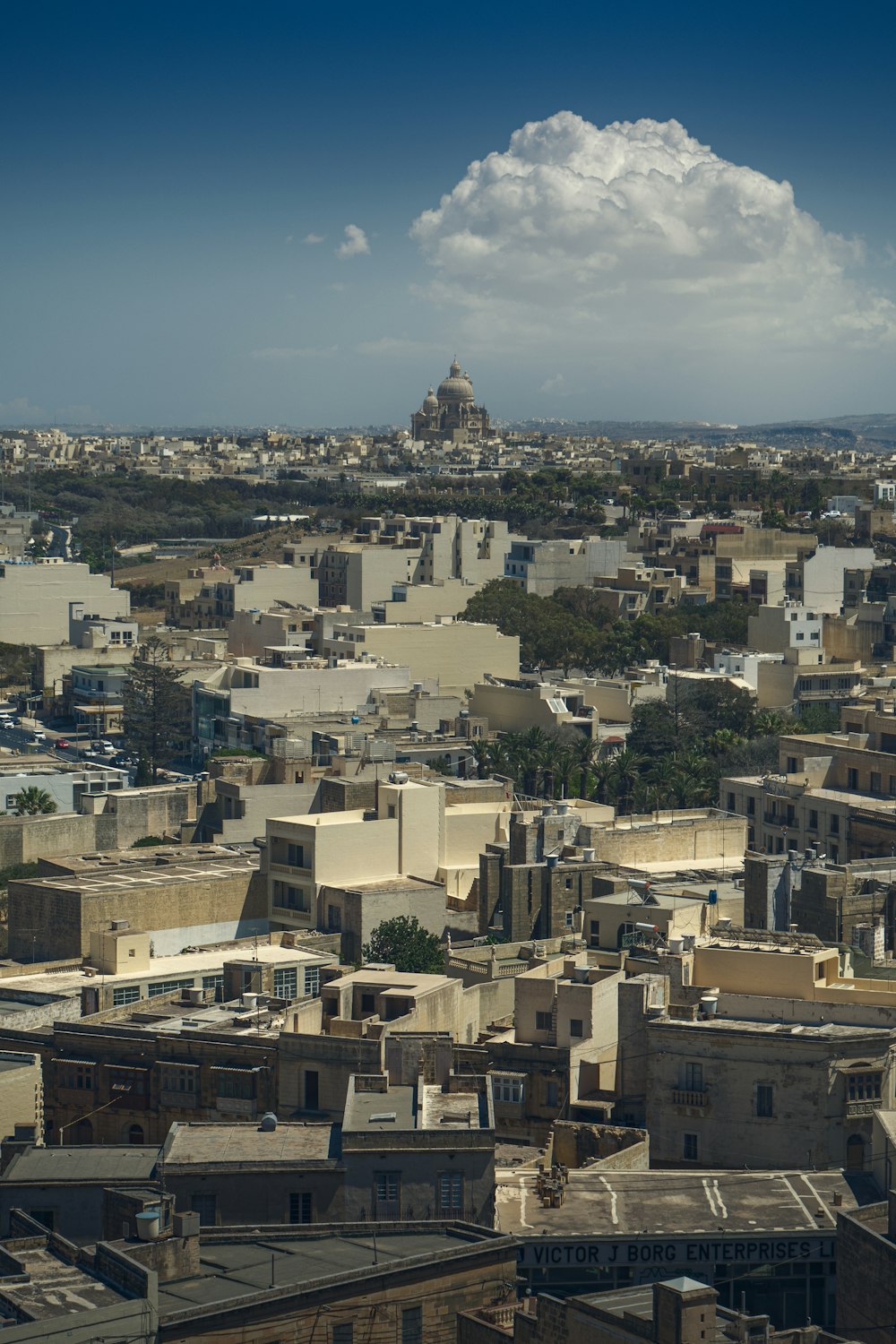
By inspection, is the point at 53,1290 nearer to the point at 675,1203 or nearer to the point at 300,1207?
the point at 300,1207

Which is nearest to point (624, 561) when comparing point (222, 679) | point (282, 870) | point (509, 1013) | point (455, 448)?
point (222, 679)

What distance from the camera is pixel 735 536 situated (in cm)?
9006

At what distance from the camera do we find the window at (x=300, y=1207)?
22.2 meters

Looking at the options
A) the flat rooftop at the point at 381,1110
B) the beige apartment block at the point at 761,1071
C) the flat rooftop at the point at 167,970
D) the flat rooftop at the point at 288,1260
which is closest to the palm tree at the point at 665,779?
the flat rooftop at the point at 167,970

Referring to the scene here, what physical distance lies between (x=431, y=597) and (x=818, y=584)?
1266cm

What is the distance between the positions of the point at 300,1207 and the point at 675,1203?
3549 mm

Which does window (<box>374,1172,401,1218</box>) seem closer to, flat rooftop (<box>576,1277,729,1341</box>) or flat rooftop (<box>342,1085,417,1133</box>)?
flat rooftop (<box>342,1085,417,1133</box>)

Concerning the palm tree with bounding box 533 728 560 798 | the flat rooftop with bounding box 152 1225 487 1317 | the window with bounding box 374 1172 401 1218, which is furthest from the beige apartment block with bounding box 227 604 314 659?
the flat rooftop with bounding box 152 1225 487 1317

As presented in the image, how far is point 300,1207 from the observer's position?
2231 centimetres

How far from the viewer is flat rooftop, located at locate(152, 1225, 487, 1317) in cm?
1853

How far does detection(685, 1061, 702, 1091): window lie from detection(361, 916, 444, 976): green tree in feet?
27.6

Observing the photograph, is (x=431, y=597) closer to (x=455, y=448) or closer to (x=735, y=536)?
(x=735, y=536)

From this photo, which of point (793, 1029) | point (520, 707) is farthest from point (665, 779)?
point (793, 1029)

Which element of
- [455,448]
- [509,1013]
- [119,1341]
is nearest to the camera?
[119,1341]
